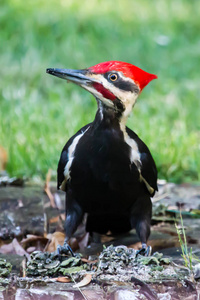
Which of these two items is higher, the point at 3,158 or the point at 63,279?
the point at 3,158

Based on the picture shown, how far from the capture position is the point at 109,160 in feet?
11.3

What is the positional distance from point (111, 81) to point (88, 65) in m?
4.74

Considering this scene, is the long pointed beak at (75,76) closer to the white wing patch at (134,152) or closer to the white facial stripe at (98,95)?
the white facial stripe at (98,95)

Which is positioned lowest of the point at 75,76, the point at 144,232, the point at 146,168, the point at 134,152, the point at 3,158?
the point at 144,232

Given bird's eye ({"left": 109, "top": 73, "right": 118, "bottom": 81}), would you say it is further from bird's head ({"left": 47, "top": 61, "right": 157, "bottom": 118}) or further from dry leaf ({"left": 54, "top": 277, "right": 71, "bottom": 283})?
dry leaf ({"left": 54, "top": 277, "right": 71, "bottom": 283})

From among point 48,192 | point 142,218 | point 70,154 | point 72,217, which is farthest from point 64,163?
point 48,192

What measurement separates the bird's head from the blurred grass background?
5.38 feet

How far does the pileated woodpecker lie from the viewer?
3336 mm

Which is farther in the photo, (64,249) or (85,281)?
(64,249)

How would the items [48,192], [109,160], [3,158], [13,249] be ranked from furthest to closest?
1. [3,158]
2. [48,192]
3. [13,249]
4. [109,160]

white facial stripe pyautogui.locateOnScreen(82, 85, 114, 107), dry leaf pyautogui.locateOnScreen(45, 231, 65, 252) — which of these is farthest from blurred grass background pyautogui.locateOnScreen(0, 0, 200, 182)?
white facial stripe pyautogui.locateOnScreen(82, 85, 114, 107)

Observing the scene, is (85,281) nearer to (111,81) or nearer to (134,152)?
(134,152)

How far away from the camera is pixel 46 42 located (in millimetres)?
8672

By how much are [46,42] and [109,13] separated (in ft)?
5.96
